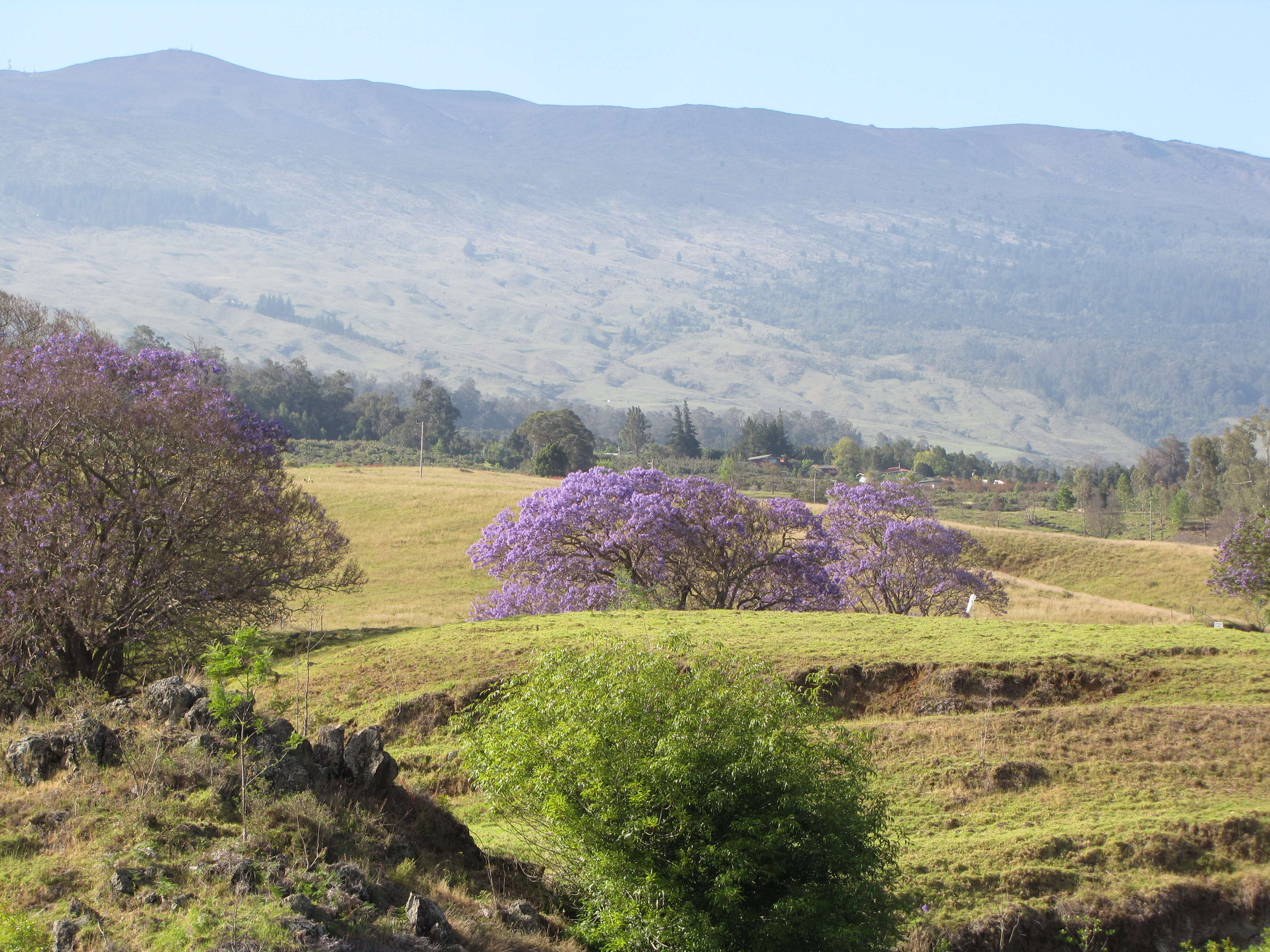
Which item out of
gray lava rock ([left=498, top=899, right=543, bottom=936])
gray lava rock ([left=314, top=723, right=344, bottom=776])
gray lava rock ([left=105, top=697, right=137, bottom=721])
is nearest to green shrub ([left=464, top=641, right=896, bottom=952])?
gray lava rock ([left=498, top=899, right=543, bottom=936])

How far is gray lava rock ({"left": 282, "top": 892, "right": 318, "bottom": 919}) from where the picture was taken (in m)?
8.91

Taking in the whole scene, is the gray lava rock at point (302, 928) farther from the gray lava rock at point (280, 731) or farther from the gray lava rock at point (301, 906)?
the gray lava rock at point (280, 731)

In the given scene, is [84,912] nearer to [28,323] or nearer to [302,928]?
[302,928]

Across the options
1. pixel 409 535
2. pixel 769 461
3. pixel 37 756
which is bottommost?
pixel 409 535

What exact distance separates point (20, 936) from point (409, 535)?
41.6 meters

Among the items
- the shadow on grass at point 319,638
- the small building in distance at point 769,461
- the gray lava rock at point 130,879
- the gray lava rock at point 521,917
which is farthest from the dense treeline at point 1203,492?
the gray lava rock at point 130,879

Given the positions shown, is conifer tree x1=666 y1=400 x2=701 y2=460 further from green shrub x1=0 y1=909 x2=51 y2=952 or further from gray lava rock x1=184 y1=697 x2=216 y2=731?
green shrub x1=0 y1=909 x2=51 y2=952

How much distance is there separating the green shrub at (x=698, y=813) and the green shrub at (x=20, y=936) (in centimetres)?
400

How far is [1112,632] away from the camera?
21531 millimetres

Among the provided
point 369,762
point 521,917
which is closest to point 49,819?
point 369,762

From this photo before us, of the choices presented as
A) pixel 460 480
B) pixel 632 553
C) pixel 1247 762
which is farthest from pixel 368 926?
pixel 460 480

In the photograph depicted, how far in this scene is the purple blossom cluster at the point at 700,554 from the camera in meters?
27.8

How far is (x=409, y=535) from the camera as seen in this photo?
48781mm

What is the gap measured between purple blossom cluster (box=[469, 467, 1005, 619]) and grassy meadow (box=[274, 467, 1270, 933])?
4466 millimetres
